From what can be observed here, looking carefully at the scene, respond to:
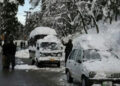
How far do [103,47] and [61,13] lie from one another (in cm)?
2864

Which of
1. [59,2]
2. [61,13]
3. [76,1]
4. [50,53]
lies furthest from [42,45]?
[61,13]

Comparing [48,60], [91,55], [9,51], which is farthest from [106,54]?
[48,60]

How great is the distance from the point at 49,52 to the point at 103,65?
45.8ft

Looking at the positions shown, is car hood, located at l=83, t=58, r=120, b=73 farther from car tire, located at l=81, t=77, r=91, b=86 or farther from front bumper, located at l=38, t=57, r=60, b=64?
front bumper, located at l=38, t=57, r=60, b=64

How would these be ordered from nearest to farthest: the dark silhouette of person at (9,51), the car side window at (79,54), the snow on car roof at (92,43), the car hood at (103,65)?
1. the car hood at (103,65)
2. the car side window at (79,54)
3. the snow on car roof at (92,43)
4. the dark silhouette of person at (9,51)

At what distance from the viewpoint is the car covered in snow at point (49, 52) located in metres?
27.7

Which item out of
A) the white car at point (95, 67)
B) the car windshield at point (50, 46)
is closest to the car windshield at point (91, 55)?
the white car at point (95, 67)

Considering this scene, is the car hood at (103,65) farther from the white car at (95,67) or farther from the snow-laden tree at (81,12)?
the snow-laden tree at (81,12)

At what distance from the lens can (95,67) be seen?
14.1 meters

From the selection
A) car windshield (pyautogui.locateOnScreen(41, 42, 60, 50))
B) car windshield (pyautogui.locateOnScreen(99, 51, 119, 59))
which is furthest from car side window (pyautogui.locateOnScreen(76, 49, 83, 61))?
car windshield (pyautogui.locateOnScreen(41, 42, 60, 50))

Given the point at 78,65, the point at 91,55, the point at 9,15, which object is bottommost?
the point at 78,65

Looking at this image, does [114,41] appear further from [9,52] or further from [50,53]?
[9,52]

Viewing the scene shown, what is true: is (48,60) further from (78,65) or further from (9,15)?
(9,15)

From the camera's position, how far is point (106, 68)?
1395 cm
